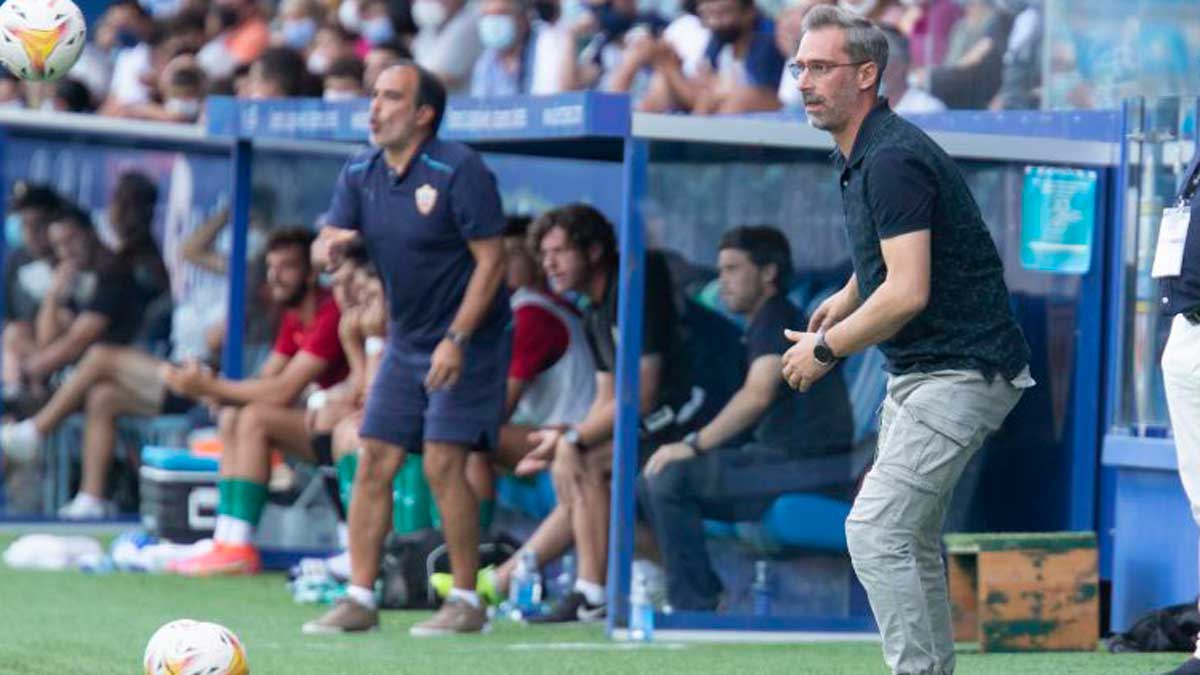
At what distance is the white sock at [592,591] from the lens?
32.2 ft

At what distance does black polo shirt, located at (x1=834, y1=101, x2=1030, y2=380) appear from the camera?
6.09 m

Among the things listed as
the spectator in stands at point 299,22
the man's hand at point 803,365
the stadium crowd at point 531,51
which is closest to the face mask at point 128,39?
the stadium crowd at point 531,51

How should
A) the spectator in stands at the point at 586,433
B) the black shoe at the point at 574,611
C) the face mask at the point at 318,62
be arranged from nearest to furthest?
the black shoe at the point at 574,611
the spectator in stands at the point at 586,433
the face mask at the point at 318,62

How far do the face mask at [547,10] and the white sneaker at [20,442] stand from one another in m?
3.93

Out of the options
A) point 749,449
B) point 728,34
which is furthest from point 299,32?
point 749,449

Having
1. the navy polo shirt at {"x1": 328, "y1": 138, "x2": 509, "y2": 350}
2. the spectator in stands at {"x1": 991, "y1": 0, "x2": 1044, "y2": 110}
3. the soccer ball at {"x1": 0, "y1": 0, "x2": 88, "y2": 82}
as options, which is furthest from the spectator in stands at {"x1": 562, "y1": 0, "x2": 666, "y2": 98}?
the soccer ball at {"x1": 0, "y1": 0, "x2": 88, "y2": 82}

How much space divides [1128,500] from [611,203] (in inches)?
140

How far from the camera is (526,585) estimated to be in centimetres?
1019

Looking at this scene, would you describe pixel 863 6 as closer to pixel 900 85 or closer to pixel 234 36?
pixel 900 85

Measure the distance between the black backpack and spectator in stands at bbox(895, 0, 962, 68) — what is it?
3.73 meters

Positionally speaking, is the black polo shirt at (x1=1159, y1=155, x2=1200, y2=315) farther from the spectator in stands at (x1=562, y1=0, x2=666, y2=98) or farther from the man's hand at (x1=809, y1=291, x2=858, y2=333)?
the spectator in stands at (x1=562, y1=0, x2=666, y2=98)

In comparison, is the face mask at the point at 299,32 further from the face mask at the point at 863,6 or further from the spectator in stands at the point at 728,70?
the face mask at the point at 863,6

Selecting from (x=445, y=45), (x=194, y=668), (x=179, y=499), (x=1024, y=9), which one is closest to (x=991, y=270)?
(x=194, y=668)

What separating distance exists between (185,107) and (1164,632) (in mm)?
8656
